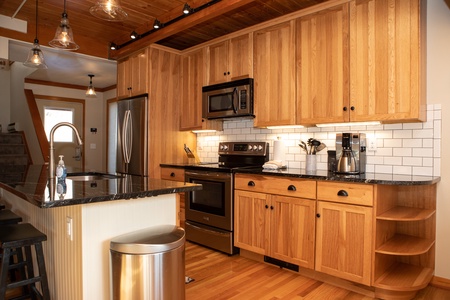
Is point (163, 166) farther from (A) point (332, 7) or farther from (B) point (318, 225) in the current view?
→ (A) point (332, 7)

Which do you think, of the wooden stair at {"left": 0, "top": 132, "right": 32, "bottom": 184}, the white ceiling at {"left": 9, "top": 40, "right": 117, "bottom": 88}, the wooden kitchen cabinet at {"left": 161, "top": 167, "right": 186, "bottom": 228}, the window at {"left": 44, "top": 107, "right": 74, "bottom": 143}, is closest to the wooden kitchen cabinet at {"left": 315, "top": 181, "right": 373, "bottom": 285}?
the wooden kitchen cabinet at {"left": 161, "top": 167, "right": 186, "bottom": 228}

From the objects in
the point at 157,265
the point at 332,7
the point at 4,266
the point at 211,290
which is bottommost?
the point at 211,290

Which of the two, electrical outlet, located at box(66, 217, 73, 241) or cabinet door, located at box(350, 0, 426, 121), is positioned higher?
cabinet door, located at box(350, 0, 426, 121)

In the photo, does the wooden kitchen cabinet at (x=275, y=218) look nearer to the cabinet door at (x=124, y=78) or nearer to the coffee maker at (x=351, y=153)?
the coffee maker at (x=351, y=153)

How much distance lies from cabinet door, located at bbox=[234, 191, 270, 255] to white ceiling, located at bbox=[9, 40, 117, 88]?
10.3ft

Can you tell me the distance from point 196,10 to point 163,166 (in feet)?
6.42

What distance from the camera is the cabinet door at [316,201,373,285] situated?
7.44 feet

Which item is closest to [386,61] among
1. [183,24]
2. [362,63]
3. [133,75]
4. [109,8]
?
[362,63]

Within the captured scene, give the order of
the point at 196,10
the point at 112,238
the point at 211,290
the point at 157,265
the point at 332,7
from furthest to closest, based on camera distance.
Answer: the point at 196,10 < the point at 332,7 < the point at 211,290 < the point at 112,238 < the point at 157,265

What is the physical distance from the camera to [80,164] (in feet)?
23.2

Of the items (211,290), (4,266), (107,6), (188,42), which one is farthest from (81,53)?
(211,290)

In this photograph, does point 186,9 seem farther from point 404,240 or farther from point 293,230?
point 404,240

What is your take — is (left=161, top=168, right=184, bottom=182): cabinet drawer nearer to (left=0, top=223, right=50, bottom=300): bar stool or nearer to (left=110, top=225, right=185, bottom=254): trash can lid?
(left=0, top=223, right=50, bottom=300): bar stool

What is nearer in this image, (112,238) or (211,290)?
(112,238)
